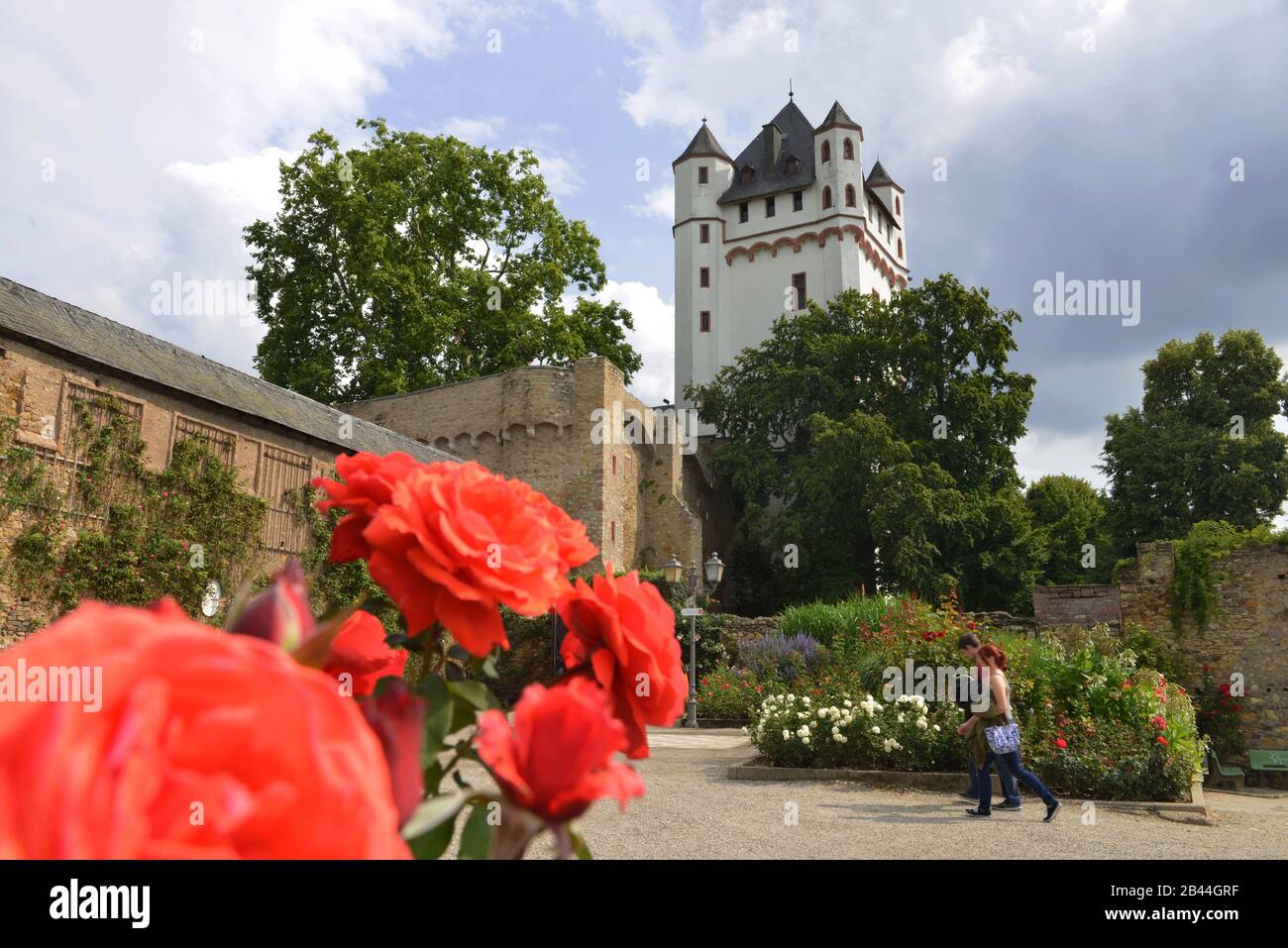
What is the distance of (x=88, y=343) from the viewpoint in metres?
15.8

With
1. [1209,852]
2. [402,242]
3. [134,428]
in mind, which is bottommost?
[1209,852]

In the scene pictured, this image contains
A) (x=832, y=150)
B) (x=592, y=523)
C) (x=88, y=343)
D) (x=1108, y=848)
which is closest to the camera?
(x=1108, y=848)

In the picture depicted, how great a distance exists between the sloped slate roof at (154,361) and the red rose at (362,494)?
15.9m

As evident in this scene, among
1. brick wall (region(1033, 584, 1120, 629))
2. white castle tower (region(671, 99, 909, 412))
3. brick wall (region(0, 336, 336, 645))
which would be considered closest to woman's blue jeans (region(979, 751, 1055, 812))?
brick wall (region(0, 336, 336, 645))

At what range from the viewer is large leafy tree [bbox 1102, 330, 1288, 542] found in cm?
3136

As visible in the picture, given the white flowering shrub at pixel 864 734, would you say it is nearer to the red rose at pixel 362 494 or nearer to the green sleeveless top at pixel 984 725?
the green sleeveless top at pixel 984 725

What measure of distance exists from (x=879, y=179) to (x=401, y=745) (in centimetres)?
5104

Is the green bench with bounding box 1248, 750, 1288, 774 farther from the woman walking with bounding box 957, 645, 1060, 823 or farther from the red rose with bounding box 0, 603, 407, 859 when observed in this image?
the red rose with bounding box 0, 603, 407, 859

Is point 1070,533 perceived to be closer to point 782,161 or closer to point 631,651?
point 782,161

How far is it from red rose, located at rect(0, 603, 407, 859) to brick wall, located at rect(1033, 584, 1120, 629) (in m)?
20.9

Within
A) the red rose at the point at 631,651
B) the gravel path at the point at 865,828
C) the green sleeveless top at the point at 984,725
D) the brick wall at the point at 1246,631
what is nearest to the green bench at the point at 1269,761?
the brick wall at the point at 1246,631

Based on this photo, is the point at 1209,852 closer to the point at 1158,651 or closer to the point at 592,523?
the point at 1158,651
